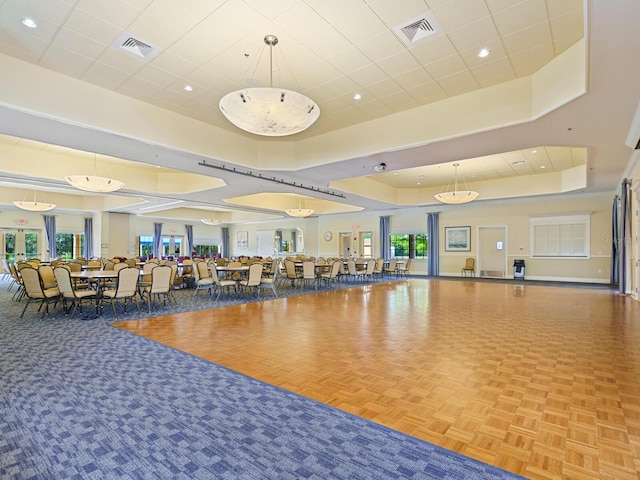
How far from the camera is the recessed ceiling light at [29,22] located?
3.61 meters

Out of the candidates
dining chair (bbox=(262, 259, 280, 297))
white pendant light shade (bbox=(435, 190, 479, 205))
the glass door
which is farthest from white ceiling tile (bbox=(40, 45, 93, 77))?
the glass door

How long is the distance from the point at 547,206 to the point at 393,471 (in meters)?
13.3

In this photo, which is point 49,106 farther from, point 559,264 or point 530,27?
point 559,264

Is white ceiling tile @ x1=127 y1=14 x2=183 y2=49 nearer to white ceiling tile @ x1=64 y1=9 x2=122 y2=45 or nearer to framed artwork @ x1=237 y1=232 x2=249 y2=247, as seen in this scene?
white ceiling tile @ x1=64 y1=9 x2=122 y2=45

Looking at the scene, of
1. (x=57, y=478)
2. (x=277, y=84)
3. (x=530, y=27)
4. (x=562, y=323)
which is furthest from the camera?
(x=562, y=323)

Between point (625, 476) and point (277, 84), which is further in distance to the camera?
point (277, 84)

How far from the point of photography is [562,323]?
538 cm

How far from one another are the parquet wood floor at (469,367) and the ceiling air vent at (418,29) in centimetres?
378

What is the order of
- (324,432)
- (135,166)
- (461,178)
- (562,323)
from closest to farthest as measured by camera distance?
(324,432) → (562,323) → (135,166) → (461,178)

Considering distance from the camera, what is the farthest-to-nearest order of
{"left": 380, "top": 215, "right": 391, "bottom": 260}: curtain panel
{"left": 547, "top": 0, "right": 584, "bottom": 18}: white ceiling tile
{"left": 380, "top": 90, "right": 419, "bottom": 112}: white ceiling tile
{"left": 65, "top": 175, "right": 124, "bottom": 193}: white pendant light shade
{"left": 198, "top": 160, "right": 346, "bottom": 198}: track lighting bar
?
1. {"left": 380, "top": 215, "right": 391, "bottom": 260}: curtain panel
2. {"left": 65, "top": 175, "right": 124, "bottom": 193}: white pendant light shade
3. {"left": 198, "top": 160, "right": 346, "bottom": 198}: track lighting bar
4. {"left": 380, "top": 90, "right": 419, "bottom": 112}: white ceiling tile
5. {"left": 547, "top": 0, "right": 584, "bottom": 18}: white ceiling tile

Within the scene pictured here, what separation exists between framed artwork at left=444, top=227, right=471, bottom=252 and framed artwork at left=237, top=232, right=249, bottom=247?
13034 mm

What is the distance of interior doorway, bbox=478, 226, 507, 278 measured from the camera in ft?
43.3

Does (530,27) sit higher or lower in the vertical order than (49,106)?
higher

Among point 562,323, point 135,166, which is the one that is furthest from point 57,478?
point 135,166
